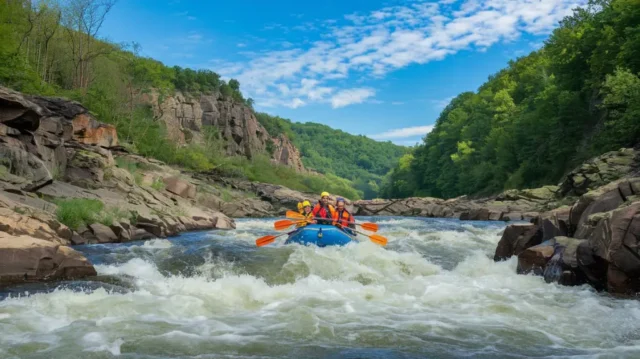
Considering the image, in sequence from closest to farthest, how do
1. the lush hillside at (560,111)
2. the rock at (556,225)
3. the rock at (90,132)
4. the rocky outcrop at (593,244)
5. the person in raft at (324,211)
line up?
the rocky outcrop at (593,244), the rock at (556,225), the person in raft at (324,211), the rock at (90,132), the lush hillside at (560,111)

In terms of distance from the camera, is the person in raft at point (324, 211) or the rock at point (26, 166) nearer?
the rock at point (26, 166)

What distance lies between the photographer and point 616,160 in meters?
22.5

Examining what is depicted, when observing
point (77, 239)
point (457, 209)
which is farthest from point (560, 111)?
point (77, 239)

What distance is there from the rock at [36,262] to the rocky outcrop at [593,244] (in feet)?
25.0

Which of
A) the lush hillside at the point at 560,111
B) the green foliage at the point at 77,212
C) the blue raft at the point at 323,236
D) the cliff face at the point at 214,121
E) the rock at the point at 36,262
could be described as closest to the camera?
the rock at the point at 36,262

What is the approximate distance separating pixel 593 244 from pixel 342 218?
7292 mm

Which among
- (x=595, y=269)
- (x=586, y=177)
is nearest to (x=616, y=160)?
(x=586, y=177)

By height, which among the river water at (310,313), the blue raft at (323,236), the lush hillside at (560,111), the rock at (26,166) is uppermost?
the lush hillside at (560,111)

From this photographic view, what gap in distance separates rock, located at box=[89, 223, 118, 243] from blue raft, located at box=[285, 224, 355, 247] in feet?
16.8

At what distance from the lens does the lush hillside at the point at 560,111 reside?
2786cm

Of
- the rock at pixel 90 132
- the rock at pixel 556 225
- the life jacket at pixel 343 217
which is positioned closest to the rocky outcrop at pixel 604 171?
the rock at pixel 556 225

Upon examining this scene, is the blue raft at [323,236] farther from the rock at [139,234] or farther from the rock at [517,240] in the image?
the rock at [139,234]

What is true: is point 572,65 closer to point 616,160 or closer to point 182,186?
point 616,160

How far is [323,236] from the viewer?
12.4 meters
